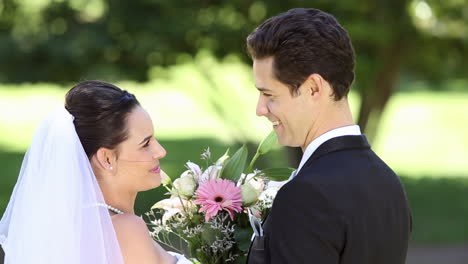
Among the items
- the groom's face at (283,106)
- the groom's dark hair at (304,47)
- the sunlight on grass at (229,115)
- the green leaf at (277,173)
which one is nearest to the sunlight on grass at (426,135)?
the sunlight on grass at (229,115)

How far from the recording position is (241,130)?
1191cm

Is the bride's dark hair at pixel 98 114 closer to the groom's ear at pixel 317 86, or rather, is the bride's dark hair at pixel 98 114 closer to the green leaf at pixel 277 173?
the green leaf at pixel 277 173

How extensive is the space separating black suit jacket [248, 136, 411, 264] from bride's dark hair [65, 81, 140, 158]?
786mm

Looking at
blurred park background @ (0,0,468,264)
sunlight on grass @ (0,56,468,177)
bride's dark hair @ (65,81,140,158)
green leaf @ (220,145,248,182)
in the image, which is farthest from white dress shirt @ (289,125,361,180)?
sunlight on grass @ (0,56,468,177)

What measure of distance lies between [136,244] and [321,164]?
0.82 metres

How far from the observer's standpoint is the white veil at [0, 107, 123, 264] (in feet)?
10.7

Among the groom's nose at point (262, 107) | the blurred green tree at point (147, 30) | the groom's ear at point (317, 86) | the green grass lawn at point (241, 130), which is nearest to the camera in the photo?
the groom's ear at point (317, 86)

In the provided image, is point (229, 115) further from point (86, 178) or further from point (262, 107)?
point (262, 107)

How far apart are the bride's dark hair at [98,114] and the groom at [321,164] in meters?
0.65

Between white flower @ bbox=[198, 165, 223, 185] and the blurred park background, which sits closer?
white flower @ bbox=[198, 165, 223, 185]

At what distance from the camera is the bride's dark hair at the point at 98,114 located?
331cm

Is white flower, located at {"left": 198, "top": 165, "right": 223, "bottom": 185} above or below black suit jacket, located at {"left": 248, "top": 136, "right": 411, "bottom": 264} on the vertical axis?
below

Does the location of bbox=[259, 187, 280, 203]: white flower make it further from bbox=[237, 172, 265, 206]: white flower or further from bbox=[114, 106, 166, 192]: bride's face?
bbox=[114, 106, 166, 192]: bride's face

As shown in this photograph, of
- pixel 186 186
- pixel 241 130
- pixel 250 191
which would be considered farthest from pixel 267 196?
pixel 241 130
